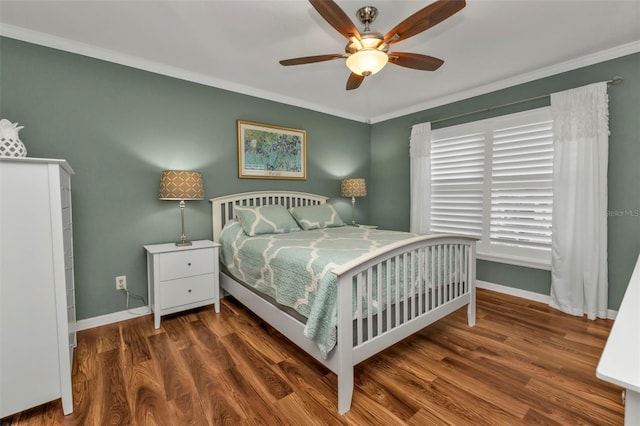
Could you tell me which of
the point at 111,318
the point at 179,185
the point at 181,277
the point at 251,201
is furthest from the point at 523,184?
the point at 111,318

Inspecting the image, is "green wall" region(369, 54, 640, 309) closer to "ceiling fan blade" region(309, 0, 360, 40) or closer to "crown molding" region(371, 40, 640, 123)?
"crown molding" region(371, 40, 640, 123)

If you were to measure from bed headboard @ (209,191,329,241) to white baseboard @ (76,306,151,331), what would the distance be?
37.2 inches

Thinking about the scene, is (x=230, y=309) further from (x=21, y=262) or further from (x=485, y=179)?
(x=485, y=179)

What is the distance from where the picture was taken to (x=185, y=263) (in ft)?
8.63

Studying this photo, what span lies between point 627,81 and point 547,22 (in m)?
1.07

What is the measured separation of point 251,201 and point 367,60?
2120mm

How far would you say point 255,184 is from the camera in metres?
3.50

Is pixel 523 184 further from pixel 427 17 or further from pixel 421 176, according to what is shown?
pixel 427 17

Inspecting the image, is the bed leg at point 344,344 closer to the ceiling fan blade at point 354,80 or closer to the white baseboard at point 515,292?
the ceiling fan blade at point 354,80

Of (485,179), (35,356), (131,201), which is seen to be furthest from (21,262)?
(485,179)

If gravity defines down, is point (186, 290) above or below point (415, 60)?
below

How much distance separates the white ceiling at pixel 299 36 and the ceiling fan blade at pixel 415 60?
295 millimetres

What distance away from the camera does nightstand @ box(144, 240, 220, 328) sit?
99.2 inches

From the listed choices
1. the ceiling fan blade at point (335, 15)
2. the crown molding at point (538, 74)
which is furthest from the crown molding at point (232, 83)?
the ceiling fan blade at point (335, 15)
